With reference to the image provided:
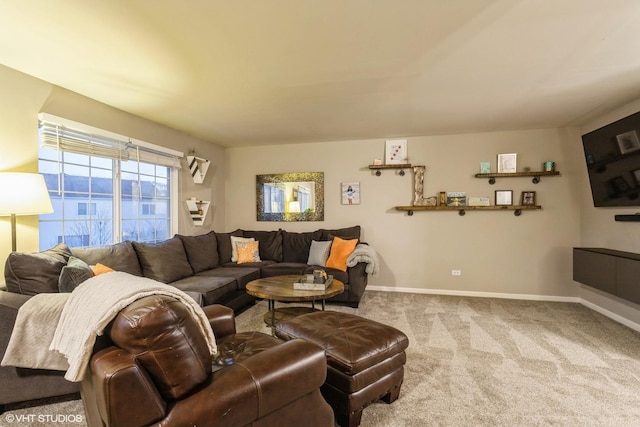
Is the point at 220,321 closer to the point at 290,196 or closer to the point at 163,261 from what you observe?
the point at 163,261

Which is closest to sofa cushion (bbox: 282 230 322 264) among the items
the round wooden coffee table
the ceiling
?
the round wooden coffee table

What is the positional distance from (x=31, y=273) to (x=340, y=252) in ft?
9.91

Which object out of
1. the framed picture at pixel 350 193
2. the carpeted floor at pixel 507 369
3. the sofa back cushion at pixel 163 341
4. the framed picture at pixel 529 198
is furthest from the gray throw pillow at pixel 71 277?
the framed picture at pixel 529 198

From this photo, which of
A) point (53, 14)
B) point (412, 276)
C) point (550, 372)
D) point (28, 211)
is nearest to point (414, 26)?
point (53, 14)

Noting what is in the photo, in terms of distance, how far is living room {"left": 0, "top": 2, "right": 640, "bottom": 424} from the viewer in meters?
3.90

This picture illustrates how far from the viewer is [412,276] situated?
457 centimetres


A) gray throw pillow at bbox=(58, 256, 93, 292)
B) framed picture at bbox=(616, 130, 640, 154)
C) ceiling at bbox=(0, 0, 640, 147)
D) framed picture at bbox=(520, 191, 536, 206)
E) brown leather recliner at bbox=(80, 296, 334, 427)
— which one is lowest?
brown leather recliner at bbox=(80, 296, 334, 427)

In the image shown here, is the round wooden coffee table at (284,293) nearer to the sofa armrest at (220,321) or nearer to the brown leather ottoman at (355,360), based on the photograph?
the brown leather ottoman at (355,360)

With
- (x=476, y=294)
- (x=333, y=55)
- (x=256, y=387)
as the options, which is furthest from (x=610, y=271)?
(x=256, y=387)

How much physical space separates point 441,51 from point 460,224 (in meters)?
2.92

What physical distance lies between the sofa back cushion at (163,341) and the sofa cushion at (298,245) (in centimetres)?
343

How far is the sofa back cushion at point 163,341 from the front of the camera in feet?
3.24

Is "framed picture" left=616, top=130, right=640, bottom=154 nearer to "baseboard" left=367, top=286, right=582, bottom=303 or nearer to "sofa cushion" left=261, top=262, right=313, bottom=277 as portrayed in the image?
"baseboard" left=367, top=286, right=582, bottom=303

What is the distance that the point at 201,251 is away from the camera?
3.94 meters
